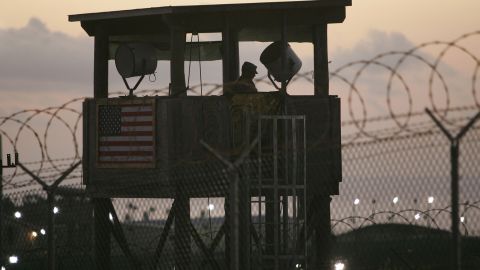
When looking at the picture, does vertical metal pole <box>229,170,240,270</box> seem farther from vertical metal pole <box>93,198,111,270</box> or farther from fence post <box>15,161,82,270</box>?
vertical metal pole <box>93,198,111,270</box>

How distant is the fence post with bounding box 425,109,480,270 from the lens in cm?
923

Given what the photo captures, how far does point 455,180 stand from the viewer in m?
9.27

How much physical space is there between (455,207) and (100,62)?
999cm

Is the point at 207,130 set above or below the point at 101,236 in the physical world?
above

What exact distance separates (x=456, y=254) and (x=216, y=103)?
6.90 m

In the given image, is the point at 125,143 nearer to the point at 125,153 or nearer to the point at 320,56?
the point at 125,153

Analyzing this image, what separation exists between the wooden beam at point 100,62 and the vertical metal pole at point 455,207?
31.4 ft

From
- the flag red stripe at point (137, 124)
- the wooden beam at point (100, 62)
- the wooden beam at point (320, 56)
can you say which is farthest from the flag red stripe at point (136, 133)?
the wooden beam at point (320, 56)

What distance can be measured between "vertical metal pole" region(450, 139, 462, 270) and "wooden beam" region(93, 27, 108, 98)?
9.58m

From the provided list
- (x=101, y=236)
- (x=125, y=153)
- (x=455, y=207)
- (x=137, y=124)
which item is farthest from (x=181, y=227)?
(x=455, y=207)

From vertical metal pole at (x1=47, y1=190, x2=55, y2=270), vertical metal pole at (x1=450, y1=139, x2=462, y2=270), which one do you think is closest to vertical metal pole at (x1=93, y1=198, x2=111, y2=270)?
vertical metal pole at (x1=47, y1=190, x2=55, y2=270)

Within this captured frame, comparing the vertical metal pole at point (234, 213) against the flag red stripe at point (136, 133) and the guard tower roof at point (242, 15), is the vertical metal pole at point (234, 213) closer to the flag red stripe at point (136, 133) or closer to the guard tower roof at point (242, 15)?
the flag red stripe at point (136, 133)

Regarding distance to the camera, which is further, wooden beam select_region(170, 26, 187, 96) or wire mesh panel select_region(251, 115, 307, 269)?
wooden beam select_region(170, 26, 187, 96)

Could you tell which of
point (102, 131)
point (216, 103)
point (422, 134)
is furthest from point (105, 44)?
point (422, 134)
